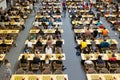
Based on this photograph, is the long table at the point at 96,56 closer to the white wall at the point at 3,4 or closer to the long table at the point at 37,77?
the long table at the point at 37,77

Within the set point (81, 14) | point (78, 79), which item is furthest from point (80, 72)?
point (81, 14)

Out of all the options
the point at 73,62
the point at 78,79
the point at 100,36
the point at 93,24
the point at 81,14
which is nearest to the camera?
the point at 78,79

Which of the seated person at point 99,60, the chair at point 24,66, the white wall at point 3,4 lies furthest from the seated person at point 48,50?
the white wall at point 3,4

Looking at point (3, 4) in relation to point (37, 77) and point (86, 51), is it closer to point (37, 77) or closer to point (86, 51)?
point (86, 51)

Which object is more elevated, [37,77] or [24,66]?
[37,77]

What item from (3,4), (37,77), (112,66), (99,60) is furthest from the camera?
(3,4)

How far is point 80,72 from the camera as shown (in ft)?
59.7

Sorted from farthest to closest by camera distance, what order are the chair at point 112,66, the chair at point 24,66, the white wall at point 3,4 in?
the white wall at point 3,4 → the chair at point 112,66 → the chair at point 24,66

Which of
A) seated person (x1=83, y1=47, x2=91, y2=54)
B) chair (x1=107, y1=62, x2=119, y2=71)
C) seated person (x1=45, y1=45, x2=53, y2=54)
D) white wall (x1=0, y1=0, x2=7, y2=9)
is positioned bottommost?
chair (x1=107, y1=62, x2=119, y2=71)

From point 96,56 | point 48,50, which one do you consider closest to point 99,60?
point 96,56

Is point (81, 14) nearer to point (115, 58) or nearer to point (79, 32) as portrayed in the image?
point (79, 32)

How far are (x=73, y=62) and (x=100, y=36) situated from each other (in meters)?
4.46

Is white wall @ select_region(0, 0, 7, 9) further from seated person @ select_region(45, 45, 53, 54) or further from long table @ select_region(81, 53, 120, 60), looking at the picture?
long table @ select_region(81, 53, 120, 60)

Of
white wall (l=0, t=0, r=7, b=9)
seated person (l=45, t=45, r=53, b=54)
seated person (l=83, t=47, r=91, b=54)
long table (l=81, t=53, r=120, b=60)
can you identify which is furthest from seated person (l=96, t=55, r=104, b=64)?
white wall (l=0, t=0, r=7, b=9)
